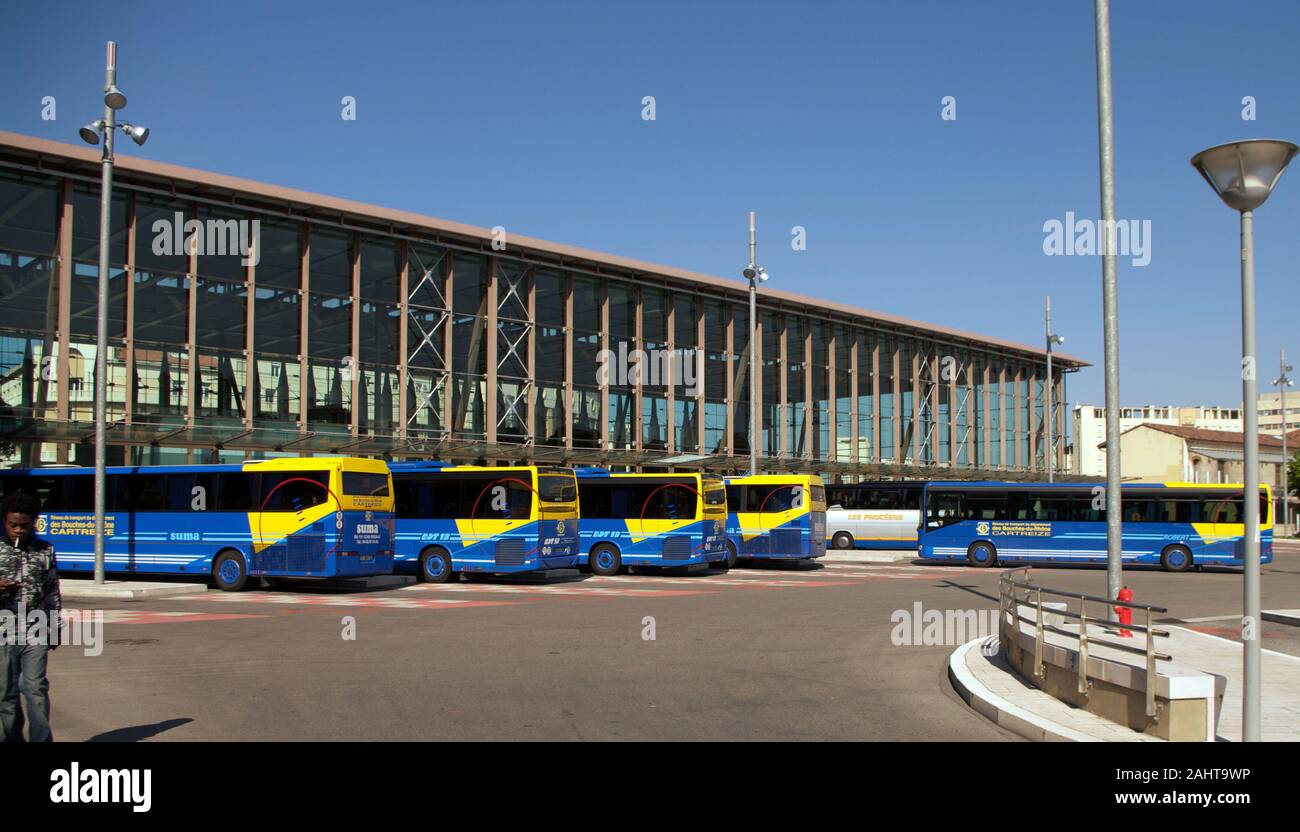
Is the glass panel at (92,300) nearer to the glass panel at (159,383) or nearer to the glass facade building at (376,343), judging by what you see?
the glass facade building at (376,343)

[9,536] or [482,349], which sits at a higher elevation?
[482,349]

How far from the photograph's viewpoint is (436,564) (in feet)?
92.3

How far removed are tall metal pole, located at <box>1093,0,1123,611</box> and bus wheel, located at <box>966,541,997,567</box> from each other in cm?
2290

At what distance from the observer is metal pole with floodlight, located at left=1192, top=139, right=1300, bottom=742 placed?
7.36 meters

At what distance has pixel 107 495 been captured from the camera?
27.5 metres

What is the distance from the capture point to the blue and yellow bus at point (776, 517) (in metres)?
34.5

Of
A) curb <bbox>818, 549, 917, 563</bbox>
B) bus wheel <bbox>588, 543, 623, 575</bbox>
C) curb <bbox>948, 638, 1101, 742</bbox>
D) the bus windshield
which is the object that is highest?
the bus windshield

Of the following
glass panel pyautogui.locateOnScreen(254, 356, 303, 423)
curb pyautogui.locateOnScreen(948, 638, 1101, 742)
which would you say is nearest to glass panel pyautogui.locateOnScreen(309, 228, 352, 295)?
glass panel pyautogui.locateOnScreen(254, 356, 303, 423)

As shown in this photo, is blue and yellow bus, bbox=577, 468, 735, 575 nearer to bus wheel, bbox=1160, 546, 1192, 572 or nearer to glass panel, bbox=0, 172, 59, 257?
bus wheel, bbox=1160, 546, 1192, 572

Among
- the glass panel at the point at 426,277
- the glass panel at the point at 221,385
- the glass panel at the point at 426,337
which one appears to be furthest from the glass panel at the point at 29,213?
the glass panel at the point at 426,337

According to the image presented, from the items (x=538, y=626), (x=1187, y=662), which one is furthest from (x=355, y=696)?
(x=1187, y=662)
